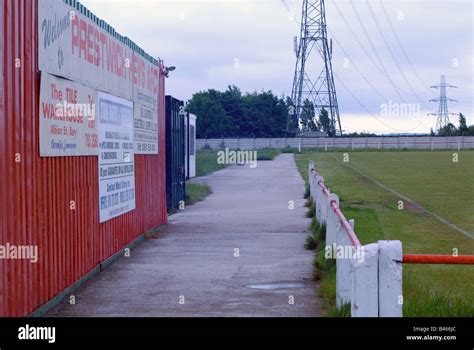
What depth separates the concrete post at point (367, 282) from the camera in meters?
6.86

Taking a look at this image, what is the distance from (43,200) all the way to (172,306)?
6.18 ft

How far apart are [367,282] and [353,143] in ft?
280

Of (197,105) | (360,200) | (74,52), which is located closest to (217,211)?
(360,200)

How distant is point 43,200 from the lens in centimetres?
960

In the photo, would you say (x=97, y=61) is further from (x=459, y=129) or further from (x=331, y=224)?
(x=459, y=129)

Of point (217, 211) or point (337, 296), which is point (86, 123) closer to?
point (337, 296)

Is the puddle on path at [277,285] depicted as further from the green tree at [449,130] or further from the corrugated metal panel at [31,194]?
the green tree at [449,130]

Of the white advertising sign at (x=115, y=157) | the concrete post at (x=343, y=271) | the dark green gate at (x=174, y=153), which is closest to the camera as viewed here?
the concrete post at (x=343, y=271)

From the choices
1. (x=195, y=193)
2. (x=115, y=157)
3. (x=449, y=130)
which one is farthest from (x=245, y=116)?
(x=115, y=157)

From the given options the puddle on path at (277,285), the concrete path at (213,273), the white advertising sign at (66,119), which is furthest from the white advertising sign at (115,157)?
the puddle on path at (277,285)

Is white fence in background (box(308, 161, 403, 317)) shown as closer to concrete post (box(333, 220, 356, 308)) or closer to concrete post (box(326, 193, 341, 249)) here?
concrete post (box(333, 220, 356, 308))

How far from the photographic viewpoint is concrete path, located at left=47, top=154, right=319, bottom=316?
1003cm

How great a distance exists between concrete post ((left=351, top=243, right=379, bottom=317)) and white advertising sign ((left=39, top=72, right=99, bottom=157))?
13.4 feet

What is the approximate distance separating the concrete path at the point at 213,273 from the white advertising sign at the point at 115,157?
89 centimetres
